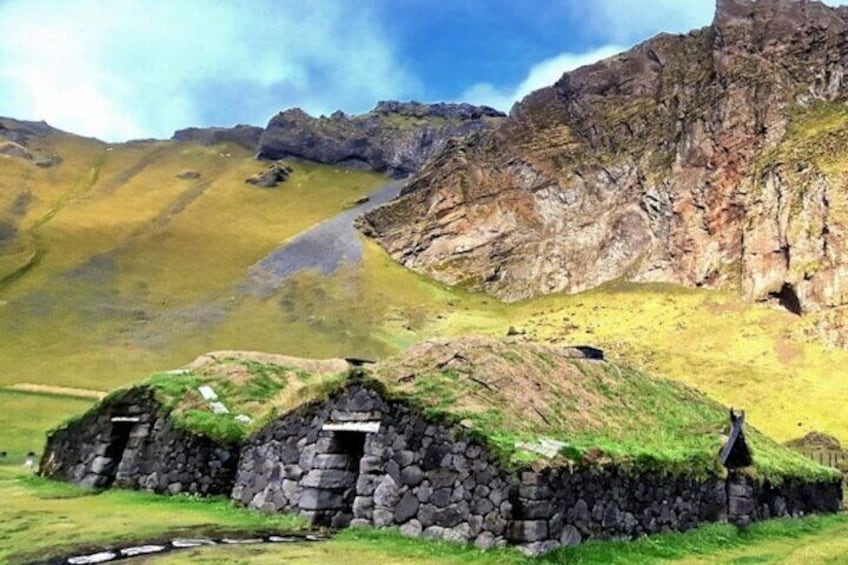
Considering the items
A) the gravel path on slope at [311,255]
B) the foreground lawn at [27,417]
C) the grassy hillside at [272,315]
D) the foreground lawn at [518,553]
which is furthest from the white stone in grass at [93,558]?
Result: the gravel path on slope at [311,255]

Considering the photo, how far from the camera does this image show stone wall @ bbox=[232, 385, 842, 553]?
44.9 feet

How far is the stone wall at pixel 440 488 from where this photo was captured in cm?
1370

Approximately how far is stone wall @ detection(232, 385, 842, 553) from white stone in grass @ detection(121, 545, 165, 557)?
4006 millimetres

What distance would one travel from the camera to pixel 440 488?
580 inches

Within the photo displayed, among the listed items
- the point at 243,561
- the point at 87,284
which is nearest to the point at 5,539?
the point at 243,561

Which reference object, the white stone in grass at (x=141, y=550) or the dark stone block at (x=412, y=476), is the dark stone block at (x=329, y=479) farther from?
the white stone in grass at (x=141, y=550)

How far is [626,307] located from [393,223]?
5025 cm

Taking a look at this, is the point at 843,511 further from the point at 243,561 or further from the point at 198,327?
the point at 198,327

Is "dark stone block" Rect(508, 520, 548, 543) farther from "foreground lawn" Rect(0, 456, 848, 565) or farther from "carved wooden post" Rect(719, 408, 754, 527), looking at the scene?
"carved wooden post" Rect(719, 408, 754, 527)

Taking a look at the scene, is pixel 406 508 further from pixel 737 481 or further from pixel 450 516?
pixel 737 481

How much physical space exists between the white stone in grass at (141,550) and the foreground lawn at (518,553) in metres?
0.51

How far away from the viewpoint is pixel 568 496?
13.9 m

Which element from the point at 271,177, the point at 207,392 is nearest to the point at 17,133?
the point at 271,177

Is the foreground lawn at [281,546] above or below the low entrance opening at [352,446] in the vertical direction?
below
